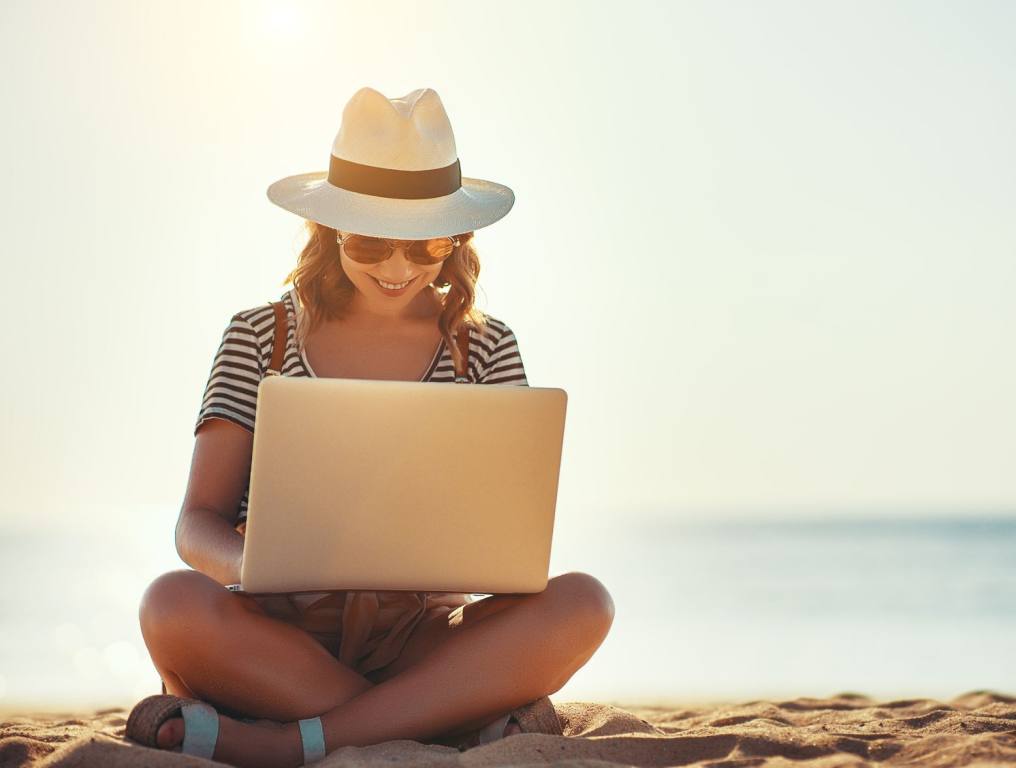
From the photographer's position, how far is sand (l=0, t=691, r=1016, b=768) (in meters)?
2.05

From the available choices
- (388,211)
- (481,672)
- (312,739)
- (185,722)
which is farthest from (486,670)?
(388,211)

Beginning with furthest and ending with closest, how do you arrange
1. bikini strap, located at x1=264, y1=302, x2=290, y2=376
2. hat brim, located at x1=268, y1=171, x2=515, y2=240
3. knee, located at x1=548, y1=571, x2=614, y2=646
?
1. bikini strap, located at x1=264, y1=302, x2=290, y2=376
2. hat brim, located at x1=268, y1=171, x2=515, y2=240
3. knee, located at x1=548, y1=571, x2=614, y2=646

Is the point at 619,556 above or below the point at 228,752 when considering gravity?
below

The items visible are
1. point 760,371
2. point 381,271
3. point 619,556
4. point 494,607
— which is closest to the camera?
point 494,607

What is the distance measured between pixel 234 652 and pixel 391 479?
0.54 meters

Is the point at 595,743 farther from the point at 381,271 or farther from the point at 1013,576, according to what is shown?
the point at 1013,576

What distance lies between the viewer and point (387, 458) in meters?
2.06

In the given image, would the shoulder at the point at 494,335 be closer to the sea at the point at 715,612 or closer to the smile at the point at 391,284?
the smile at the point at 391,284

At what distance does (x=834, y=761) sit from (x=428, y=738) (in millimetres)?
823

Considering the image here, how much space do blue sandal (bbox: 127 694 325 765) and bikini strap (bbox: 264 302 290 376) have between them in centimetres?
88

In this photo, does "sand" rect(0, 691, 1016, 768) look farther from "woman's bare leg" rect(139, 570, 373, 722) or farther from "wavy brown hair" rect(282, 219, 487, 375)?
"wavy brown hair" rect(282, 219, 487, 375)

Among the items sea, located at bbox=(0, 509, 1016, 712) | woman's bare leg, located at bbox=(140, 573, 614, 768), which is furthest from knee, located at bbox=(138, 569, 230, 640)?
sea, located at bbox=(0, 509, 1016, 712)

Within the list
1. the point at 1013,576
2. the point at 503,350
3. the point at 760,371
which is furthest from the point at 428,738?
the point at 760,371

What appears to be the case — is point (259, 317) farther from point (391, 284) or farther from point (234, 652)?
point (234, 652)
